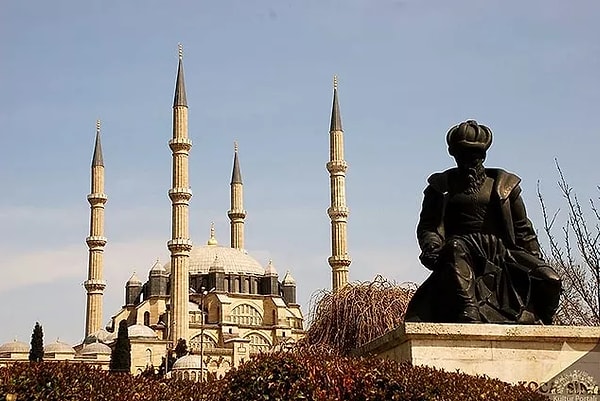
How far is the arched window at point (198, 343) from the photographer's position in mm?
48000

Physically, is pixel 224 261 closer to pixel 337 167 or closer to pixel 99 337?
pixel 99 337

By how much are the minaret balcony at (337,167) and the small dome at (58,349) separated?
649 inches

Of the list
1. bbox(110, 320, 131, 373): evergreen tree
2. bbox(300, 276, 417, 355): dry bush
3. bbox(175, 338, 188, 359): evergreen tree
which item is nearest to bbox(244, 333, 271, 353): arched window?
bbox(175, 338, 188, 359): evergreen tree

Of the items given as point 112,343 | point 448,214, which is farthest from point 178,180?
point 448,214

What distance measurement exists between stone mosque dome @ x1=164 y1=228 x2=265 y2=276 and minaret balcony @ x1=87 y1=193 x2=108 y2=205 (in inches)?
344

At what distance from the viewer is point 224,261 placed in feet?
180

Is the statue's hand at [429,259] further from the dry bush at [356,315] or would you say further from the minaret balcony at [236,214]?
the minaret balcony at [236,214]

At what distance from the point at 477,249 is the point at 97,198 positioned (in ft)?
140

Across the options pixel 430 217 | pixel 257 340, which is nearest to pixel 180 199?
pixel 257 340

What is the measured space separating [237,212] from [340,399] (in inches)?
1972

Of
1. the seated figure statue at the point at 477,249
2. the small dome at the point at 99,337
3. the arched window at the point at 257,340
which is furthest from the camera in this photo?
the arched window at the point at 257,340

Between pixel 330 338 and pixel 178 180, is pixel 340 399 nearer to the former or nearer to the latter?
pixel 330 338

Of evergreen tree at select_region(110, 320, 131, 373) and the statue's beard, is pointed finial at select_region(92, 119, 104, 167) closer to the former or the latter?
evergreen tree at select_region(110, 320, 131, 373)

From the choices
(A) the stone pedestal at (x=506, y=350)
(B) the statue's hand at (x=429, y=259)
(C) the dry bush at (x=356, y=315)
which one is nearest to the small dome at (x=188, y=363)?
(C) the dry bush at (x=356, y=315)
